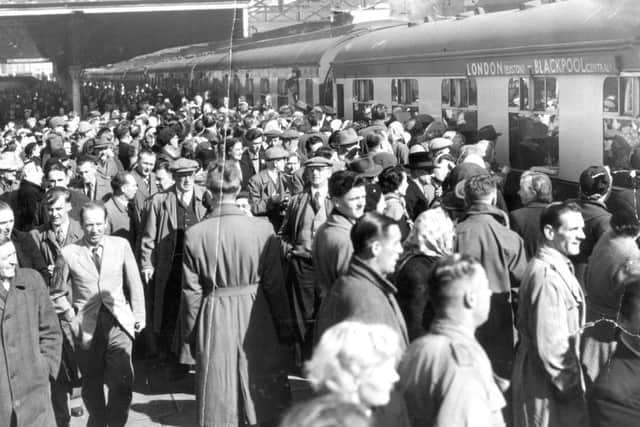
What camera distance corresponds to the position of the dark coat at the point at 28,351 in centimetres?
498

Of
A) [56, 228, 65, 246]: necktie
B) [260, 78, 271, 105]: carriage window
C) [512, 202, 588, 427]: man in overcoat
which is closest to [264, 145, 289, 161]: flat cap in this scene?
[56, 228, 65, 246]: necktie

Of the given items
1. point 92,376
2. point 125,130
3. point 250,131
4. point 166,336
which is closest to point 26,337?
point 92,376

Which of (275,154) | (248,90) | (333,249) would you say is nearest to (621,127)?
(275,154)

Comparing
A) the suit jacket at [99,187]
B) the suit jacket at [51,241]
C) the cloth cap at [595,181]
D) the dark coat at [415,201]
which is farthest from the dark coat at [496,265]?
the suit jacket at [99,187]

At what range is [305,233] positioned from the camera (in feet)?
23.0

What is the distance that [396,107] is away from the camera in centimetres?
1430

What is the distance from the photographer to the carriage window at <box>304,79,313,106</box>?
18.0 metres

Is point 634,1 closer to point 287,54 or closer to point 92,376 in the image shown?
point 92,376

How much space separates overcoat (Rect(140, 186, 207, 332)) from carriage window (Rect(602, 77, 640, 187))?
11.0 feet

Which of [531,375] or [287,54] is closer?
[531,375]

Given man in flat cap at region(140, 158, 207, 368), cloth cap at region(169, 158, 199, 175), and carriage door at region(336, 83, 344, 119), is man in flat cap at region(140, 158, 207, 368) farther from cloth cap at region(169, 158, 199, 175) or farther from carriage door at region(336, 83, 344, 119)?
carriage door at region(336, 83, 344, 119)

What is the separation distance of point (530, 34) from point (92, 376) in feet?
18.5

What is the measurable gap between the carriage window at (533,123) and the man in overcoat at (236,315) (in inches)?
171

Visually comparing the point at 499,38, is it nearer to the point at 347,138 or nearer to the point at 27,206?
the point at 347,138
